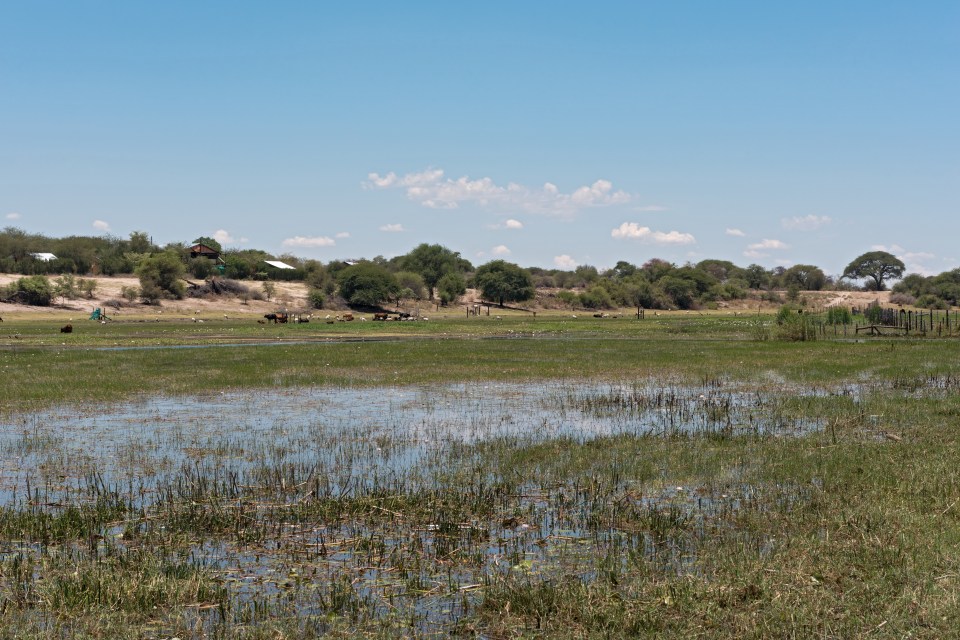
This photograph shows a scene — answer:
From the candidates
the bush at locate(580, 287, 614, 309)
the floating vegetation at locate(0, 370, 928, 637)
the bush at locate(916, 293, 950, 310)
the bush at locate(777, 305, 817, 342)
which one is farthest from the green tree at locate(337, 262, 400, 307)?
the floating vegetation at locate(0, 370, 928, 637)

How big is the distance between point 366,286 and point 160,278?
2848 cm

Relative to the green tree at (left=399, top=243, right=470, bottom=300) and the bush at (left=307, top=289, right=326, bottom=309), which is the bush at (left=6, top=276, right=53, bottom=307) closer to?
the bush at (left=307, top=289, right=326, bottom=309)

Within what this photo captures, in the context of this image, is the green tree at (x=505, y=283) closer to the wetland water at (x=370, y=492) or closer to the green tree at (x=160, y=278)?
the green tree at (x=160, y=278)

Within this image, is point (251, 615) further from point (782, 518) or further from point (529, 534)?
point (782, 518)

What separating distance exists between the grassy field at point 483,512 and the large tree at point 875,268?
177388mm

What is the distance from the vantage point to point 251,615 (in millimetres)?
8422

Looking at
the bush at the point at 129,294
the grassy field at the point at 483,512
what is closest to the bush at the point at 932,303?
the bush at the point at 129,294

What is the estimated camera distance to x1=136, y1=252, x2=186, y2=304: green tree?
10506 cm

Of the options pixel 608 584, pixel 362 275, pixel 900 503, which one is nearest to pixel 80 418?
pixel 608 584

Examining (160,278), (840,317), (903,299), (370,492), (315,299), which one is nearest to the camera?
(370,492)

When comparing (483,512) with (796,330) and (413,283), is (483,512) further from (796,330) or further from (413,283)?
(413,283)

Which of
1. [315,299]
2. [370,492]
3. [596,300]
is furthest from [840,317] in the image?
[370,492]

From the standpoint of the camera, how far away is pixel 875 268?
623ft

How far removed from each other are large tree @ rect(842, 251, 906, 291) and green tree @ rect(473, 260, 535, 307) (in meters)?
93.9
